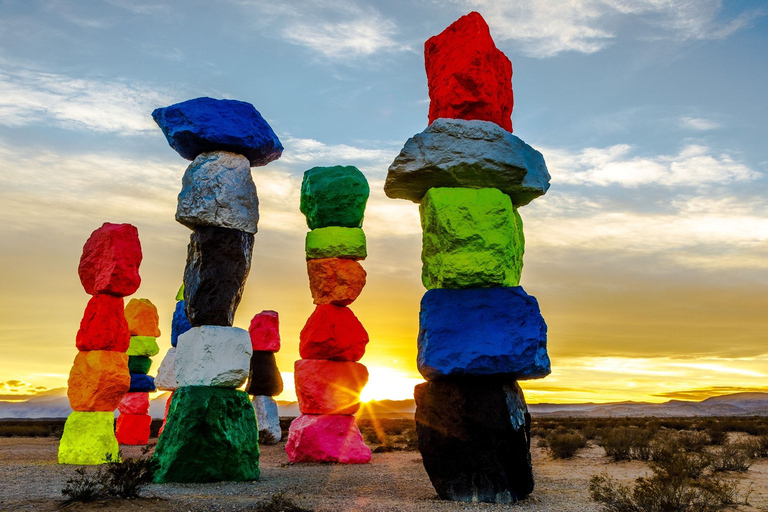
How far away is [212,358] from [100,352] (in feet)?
13.8

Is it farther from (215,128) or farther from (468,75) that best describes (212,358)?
(468,75)

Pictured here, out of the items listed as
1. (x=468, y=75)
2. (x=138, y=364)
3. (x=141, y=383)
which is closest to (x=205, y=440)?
(x=468, y=75)

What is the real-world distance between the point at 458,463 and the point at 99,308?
790cm

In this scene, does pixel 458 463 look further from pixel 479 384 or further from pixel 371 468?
pixel 371 468

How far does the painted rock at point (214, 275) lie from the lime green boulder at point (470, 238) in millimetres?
3094

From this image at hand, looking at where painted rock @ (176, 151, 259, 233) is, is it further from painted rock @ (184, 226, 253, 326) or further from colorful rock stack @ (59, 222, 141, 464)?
colorful rock stack @ (59, 222, 141, 464)

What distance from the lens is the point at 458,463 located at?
6.24m

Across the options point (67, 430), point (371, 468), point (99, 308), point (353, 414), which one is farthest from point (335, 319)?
point (67, 430)

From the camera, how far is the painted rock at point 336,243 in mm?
12148

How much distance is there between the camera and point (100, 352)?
11031mm

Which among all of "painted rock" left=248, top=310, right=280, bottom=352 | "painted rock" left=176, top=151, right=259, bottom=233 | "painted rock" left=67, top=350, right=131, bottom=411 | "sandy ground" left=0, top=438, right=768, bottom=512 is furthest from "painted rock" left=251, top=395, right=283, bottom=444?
"painted rock" left=176, top=151, right=259, bottom=233

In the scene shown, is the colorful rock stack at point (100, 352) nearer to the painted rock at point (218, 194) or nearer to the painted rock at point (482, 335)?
the painted rock at point (218, 194)

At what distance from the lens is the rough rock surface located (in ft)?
23.2

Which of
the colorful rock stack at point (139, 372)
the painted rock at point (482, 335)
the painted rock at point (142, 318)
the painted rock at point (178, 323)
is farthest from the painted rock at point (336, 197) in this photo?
the painted rock at point (142, 318)
